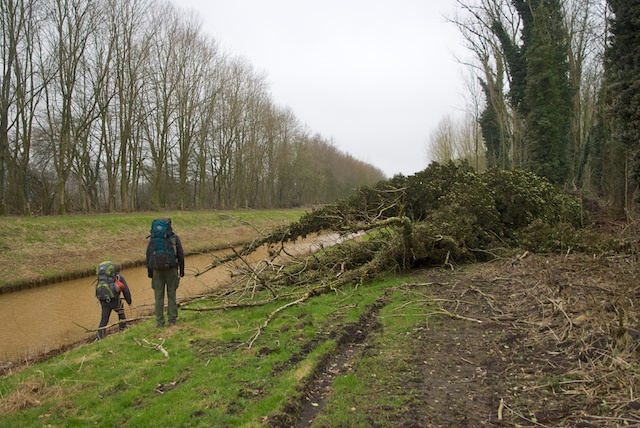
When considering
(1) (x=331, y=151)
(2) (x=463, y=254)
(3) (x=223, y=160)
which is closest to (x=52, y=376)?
(2) (x=463, y=254)

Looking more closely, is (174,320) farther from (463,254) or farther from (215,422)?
(463,254)

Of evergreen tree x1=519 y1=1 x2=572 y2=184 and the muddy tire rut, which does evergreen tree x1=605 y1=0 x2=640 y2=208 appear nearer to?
evergreen tree x1=519 y1=1 x2=572 y2=184

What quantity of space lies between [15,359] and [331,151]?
6723 cm

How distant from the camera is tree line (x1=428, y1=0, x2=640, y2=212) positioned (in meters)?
13.9

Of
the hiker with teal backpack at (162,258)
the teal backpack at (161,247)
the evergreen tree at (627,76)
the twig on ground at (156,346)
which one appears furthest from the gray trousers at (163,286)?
the evergreen tree at (627,76)

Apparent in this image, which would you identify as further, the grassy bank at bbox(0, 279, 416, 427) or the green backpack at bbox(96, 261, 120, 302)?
the green backpack at bbox(96, 261, 120, 302)

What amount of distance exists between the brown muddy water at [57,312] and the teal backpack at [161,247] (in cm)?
156

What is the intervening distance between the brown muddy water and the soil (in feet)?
16.3

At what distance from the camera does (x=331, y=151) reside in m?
73.0

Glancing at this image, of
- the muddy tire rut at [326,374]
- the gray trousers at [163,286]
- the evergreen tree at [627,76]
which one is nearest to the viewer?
the muddy tire rut at [326,374]

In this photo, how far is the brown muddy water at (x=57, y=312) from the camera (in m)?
8.49

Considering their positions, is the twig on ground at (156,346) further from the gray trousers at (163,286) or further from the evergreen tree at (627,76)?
the evergreen tree at (627,76)

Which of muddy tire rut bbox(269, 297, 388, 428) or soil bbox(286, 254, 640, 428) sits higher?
soil bbox(286, 254, 640, 428)

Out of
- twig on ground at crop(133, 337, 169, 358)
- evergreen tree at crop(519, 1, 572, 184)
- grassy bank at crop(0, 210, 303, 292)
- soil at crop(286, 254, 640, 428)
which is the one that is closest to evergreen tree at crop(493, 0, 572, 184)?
evergreen tree at crop(519, 1, 572, 184)
